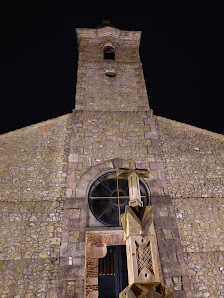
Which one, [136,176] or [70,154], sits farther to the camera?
[70,154]

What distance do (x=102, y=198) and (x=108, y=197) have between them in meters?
0.18

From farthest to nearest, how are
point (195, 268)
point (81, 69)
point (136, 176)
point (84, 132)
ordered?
point (81, 69)
point (84, 132)
point (195, 268)
point (136, 176)

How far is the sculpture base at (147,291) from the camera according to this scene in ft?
11.2

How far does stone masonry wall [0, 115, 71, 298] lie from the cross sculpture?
281 centimetres

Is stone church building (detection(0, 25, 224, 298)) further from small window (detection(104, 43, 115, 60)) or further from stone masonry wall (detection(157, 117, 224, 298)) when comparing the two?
small window (detection(104, 43, 115, 60))

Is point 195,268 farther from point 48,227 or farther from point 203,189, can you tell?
point 48,227

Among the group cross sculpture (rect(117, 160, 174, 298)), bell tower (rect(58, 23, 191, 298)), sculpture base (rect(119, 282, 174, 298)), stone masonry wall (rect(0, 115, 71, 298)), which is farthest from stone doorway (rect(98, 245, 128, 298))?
sculpture base (rect(119, 282, 174, 298))

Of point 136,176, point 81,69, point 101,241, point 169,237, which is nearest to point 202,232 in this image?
point 169,237

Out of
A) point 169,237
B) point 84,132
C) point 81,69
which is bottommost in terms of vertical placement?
point 169,237

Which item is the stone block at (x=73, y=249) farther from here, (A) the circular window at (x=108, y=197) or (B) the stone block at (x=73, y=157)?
(B) the stone block at (x=73, y=157)

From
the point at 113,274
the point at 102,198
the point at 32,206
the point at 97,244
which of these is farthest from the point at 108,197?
the point at 113,274

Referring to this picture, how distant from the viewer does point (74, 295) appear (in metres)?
5.57

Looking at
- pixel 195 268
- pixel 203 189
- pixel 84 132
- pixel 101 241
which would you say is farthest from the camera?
pixel 84 132

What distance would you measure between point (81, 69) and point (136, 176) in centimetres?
767
